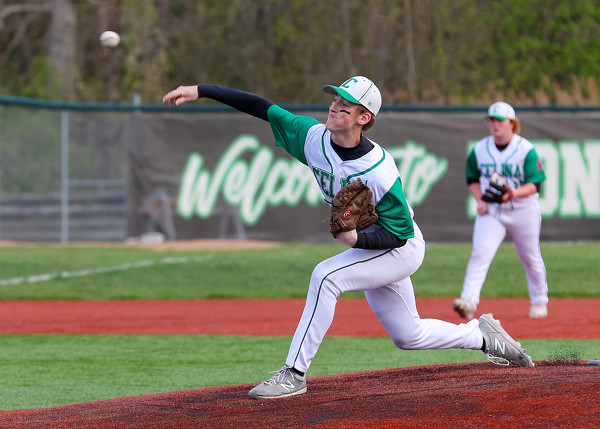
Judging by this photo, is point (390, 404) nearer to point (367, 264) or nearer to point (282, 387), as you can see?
point (282, 387)

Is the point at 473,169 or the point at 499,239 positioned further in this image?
the point at 473,169

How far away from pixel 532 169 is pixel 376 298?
3.98 m

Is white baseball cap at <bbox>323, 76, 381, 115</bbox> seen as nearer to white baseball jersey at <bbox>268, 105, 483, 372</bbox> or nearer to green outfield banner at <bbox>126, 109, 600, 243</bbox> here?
white baseball jersey at <bbox>268, 105, 483, 372</bbox>

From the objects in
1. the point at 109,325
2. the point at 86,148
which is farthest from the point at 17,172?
the point at 109,325

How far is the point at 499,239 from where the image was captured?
8812mm

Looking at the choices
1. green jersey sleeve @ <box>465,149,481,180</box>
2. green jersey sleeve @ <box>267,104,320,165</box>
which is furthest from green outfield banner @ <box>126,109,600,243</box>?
green jersey sleeve @ <box>267,104,320,165</box>

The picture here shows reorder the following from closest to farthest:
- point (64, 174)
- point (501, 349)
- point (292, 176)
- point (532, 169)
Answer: point (501, 349) → point (532, 169) → point (292, 176) → point (64, 174)

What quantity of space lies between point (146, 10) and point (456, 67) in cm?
979

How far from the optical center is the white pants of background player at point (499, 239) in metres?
8.71

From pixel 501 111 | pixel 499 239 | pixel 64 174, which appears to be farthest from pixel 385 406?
pixel 64 174

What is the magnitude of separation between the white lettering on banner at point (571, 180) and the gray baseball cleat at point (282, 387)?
1193cm

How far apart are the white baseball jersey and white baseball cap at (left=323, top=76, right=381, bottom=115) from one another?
243mm

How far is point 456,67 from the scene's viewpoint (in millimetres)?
29734

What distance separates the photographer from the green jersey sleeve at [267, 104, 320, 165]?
17.5ft
